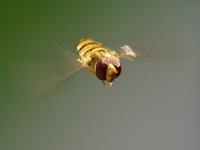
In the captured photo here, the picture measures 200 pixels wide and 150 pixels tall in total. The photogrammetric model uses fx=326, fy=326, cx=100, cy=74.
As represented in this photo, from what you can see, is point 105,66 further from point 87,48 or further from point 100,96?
point 100,96

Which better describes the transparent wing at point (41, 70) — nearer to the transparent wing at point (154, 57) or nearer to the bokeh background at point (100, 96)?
the transparent wing at point (154, 57)

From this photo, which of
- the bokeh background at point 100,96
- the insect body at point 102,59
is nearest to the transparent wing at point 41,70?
the insect body at point 102,59

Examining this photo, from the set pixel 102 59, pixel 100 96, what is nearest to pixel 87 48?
pixel 102 59

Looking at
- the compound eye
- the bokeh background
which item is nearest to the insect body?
the compound eye

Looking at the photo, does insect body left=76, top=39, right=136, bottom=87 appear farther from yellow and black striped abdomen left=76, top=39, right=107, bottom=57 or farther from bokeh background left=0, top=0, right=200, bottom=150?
bokeh background left=0, top=0, right=200, bottom=150

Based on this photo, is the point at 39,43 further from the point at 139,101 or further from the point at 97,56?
the point at 139,101
